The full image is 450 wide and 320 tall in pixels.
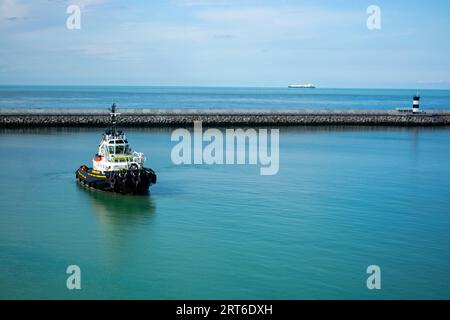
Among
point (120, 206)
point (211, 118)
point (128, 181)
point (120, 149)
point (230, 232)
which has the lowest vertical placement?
point (230, 232)

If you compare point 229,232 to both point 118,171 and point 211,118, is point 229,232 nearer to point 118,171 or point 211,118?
point 118,171

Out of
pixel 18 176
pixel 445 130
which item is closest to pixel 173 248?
pixel 18 176

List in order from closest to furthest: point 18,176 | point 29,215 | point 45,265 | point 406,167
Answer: point 45,265
point 29,215
point 18,176
point 406,167

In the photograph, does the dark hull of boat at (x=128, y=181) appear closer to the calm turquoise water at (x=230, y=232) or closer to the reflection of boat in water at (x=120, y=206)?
the reflection of boat in water at (x=120, y=206)

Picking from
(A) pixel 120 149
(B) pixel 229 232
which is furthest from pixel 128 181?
(B) pixel 229 232

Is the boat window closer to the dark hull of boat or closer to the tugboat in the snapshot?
the tugboat

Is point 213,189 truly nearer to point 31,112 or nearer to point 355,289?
point 355,289

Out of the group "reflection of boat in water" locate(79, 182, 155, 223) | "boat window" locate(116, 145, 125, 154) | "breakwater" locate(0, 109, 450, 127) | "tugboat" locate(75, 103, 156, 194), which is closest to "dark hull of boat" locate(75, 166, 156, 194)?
"tugboat" locate(75, 103, 156, 194)
